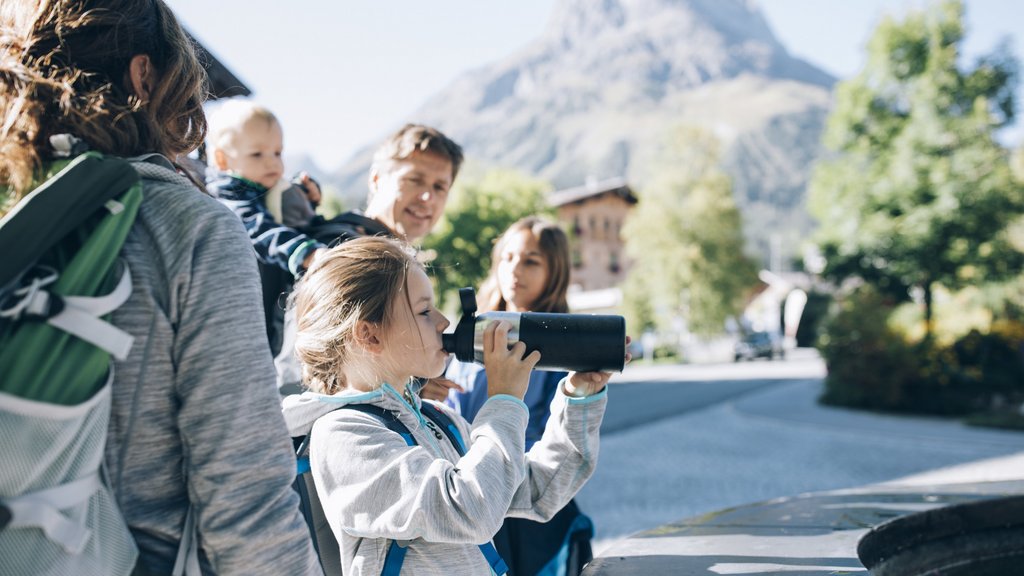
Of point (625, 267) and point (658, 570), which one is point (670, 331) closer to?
point (625, 267)

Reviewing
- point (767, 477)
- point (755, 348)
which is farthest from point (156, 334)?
point (755, 348)

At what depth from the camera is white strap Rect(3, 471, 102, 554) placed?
3.20 feet

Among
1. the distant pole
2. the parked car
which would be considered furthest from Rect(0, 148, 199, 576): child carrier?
the distant pole

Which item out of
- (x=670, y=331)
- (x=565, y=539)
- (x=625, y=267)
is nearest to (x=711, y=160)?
(x=670, y=331)

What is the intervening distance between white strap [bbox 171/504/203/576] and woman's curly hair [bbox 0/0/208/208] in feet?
1.79

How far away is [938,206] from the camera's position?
16.4 m

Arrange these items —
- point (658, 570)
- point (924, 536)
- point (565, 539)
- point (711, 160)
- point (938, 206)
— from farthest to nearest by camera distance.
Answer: point (711, 160) → point (938, 206) → point (565, 539) → point (924, 536) → point (658, 570)

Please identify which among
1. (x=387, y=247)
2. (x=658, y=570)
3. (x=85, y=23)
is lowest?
(x=658, y=570)

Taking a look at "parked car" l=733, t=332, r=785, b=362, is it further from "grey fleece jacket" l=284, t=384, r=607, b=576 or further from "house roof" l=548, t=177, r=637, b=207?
"grey fleece jacket" l=284, t=384, r=607, b=576

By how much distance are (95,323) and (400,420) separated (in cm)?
79

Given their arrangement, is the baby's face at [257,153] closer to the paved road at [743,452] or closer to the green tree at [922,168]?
the paved road at [743,452]

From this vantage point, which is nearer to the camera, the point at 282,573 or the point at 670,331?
the point at 282,573

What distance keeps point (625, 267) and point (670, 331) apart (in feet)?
73.1

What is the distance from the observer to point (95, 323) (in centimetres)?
102
